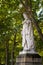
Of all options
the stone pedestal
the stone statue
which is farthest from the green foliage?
the stone pedestal

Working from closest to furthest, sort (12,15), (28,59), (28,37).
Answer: (28,59)
(28,37)
(12,15)

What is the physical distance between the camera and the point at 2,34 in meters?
19.0

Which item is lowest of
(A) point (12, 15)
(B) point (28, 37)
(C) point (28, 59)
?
(C) point (28, 59)

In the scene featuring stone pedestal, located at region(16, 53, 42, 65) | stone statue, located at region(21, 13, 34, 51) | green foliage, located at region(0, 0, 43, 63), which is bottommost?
stone pedestal, located at region(16, 53, 42, 65)

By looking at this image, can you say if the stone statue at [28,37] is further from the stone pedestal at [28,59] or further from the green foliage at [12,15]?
the green foliage at [12,15]

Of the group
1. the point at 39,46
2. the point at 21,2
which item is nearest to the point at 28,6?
the point at 21,2

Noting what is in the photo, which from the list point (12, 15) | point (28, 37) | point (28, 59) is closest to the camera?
point (28, 59)

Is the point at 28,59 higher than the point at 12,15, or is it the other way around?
the point at 12,15

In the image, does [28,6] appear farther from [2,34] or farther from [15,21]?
[15,21]

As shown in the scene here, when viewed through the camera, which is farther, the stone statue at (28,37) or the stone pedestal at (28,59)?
the stone statue at (28,37)

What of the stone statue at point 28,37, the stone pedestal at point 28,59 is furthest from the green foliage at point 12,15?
the stone pedestal at point 28,59

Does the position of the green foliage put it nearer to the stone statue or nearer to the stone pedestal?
the stone statue

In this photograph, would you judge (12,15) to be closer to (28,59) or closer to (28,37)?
(28,37)

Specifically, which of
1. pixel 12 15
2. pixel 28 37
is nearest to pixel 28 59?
pixel 28 37
